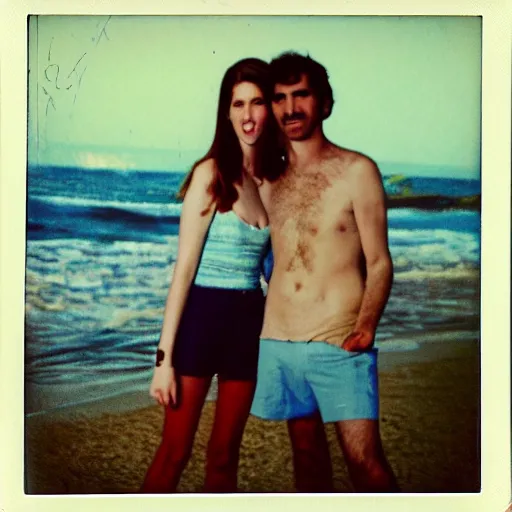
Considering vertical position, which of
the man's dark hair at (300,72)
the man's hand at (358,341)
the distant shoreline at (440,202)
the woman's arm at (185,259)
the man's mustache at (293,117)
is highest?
the man's dark hair at (300,72)

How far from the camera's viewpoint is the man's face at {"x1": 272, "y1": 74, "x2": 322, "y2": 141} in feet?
10.2

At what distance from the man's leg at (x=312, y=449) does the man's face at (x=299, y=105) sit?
38.0 inches

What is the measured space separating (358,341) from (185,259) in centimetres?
64

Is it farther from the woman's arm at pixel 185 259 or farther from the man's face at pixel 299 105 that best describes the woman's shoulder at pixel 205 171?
the man's face at pixel 299 105

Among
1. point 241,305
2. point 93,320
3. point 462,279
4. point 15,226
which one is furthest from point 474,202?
point 15,226

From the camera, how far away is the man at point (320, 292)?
10.2 ft

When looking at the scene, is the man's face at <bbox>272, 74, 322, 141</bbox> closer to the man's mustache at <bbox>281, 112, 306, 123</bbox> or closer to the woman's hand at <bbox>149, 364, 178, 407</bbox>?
the man's mustache at <bbox>281, 112, 306, 123</bbox>

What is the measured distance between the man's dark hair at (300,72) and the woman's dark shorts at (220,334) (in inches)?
Answer: 27.7

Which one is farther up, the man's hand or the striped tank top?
the striped tank top

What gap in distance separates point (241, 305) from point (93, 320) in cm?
50

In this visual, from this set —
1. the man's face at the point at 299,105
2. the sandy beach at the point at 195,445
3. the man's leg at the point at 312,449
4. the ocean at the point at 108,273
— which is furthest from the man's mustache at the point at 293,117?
the man's leg at the point at 312,449

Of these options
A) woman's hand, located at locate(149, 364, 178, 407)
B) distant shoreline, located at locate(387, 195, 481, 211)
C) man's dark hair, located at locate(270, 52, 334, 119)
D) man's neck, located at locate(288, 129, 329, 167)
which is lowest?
woman's hand, located at locate(149, 364, 178, 407)

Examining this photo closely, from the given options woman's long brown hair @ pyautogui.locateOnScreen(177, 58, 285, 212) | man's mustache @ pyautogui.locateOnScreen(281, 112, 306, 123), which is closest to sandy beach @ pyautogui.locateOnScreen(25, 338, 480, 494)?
woman's long brown hair @ pyautogui.locateOnScreen(177, 58, 285, 212)

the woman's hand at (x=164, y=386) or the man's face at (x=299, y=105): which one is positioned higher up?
the man's face at (x=299, y=105)
